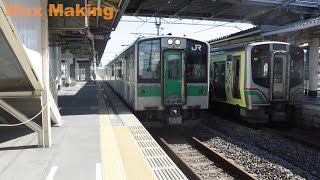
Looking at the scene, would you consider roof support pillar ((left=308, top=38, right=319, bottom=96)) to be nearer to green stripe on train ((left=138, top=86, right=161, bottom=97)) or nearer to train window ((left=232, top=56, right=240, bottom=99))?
train window ((left=232, top=56, right=240, bottom=99))

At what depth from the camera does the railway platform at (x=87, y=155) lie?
4.26 m

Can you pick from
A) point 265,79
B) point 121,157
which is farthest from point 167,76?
point 121,157

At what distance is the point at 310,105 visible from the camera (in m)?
11.4

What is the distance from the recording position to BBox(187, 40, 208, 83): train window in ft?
30.6

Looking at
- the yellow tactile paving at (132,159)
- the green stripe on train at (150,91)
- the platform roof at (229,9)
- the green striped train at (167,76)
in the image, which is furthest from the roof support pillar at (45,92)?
the platform roof at (229,9)

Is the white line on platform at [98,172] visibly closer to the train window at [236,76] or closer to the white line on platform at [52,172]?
the white line on platform at [52,172]

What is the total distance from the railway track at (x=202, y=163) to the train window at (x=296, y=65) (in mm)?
4741

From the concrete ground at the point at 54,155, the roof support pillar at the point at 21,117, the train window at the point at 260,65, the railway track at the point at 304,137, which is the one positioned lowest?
the railway track at the point at 304,137

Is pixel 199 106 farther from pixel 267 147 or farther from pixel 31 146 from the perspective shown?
pixel 31 146

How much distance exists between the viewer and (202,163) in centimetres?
682

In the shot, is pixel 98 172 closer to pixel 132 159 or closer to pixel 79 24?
pixel 132 159

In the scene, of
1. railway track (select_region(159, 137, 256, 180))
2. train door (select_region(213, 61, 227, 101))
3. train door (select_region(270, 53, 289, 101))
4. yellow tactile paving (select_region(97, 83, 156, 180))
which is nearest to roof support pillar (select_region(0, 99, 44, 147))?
yellow tactile paving (select_region(97, 83, 156, 180))

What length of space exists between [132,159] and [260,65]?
7079mm

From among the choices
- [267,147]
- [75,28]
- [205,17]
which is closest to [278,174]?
[267,147]
